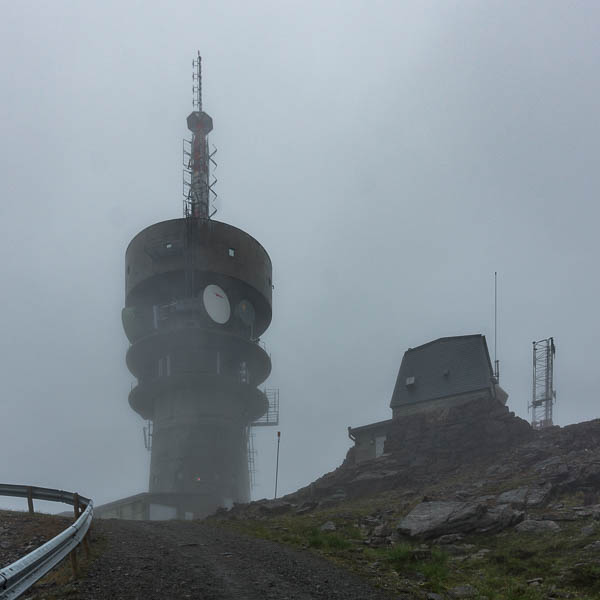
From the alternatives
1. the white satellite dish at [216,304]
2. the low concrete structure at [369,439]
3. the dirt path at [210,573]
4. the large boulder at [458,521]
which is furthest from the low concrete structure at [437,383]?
the dirt path at [210,573]

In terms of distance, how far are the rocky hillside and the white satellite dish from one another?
45.4 ft

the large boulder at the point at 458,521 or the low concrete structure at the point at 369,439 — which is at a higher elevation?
the low concrete structure at the point at 369,439

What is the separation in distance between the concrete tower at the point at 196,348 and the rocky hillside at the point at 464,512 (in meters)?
10.8

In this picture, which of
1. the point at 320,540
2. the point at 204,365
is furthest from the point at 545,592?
the point at 204,365

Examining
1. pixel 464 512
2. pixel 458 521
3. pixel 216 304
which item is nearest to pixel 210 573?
pixel 458 521

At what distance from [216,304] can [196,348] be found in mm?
3633

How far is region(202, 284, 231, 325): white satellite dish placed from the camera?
1905 inches

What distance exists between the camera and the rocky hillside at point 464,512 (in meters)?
13.2

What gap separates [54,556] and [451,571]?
910cm

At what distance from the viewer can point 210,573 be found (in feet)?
38.0

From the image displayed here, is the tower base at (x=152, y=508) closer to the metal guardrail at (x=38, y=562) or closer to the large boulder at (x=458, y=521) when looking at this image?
the large boulder at (x=458, y=521)

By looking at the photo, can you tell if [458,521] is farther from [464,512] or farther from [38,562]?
[38,562]

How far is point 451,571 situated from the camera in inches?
550

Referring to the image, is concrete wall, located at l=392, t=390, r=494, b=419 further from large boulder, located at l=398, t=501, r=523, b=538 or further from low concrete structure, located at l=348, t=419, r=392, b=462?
large boulder, located at l=398, t=501, r=523, b=538
